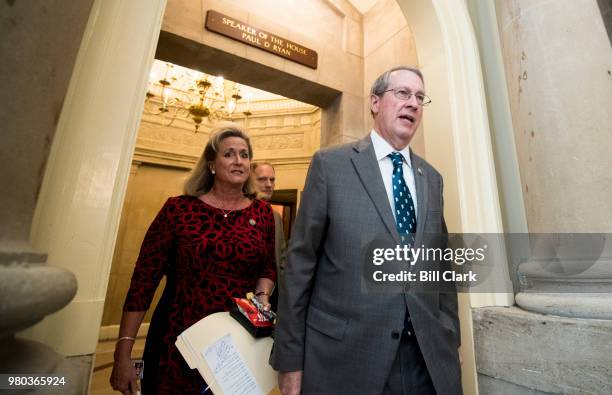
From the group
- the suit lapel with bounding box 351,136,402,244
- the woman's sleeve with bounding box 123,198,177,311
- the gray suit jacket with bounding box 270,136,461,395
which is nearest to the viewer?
the gray suit jacket with bounding box 270,136,461,395

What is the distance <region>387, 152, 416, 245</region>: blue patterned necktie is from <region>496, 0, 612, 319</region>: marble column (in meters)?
0.66

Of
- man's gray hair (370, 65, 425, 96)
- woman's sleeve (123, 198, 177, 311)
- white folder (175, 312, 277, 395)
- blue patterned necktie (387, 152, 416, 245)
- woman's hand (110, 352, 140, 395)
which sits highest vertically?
man's gray hair (370, 65, 425, 96)

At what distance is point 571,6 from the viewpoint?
143 centimetres

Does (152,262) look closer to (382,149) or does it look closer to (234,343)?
(234,343)

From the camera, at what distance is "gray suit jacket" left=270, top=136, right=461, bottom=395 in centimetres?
101

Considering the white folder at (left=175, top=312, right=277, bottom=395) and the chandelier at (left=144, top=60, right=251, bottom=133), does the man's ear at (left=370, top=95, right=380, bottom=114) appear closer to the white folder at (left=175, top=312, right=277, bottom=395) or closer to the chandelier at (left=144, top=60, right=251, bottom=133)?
the white folder at (left=175, top=312, right=277, bottom=395)

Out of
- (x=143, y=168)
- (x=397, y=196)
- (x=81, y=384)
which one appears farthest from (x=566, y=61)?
(x=143, y=168)

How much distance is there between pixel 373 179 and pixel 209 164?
1007mm

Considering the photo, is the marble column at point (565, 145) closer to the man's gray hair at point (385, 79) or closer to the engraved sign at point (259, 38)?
the man's gray hair at point (385, 79)

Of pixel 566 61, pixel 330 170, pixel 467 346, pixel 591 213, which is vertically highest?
pixel 566 61

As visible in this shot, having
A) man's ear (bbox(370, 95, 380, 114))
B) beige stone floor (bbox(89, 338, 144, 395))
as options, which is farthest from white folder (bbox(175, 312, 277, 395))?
beige stone floor (bbox(89, 338, 144, 395))

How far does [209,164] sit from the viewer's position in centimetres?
175

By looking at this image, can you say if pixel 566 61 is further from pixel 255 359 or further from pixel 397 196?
pixel 255 359

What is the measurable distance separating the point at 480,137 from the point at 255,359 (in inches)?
67.3
